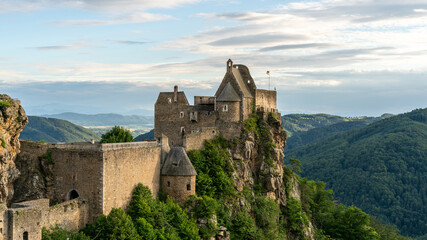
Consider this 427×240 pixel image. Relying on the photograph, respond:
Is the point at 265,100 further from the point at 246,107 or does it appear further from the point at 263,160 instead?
the point at 263,160

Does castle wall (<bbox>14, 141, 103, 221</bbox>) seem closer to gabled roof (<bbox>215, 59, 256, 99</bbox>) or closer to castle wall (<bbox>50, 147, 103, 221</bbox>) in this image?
castle wall (<bbox>50, 147, 103, 221</bbox>)

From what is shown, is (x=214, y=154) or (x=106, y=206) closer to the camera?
(x=106, y=206)

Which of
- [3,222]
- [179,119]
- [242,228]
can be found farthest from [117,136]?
[3,222]

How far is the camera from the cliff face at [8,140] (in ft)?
130

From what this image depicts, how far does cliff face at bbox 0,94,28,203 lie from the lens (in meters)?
39.7

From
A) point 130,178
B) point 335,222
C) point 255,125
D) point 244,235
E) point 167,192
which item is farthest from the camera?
point 335,222

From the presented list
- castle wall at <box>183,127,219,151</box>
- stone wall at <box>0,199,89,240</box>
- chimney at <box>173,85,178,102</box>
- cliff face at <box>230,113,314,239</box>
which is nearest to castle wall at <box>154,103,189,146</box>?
chimney at <box>173,85,178,102</box>

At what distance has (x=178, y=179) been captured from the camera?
167ft

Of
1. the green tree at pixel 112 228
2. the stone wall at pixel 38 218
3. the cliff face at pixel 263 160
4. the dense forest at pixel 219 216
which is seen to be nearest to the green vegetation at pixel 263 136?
the cliff face at pixel 263 160

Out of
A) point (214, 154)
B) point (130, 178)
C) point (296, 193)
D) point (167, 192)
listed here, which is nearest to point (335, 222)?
point (296, 193)

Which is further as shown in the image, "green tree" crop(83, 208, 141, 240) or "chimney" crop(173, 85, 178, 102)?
"chimney" crop(173, 85, 178, 102)

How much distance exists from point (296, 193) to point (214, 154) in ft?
77.8

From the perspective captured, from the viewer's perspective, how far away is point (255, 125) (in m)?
66.5

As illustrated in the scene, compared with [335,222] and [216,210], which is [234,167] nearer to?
Answer: [216,210]
